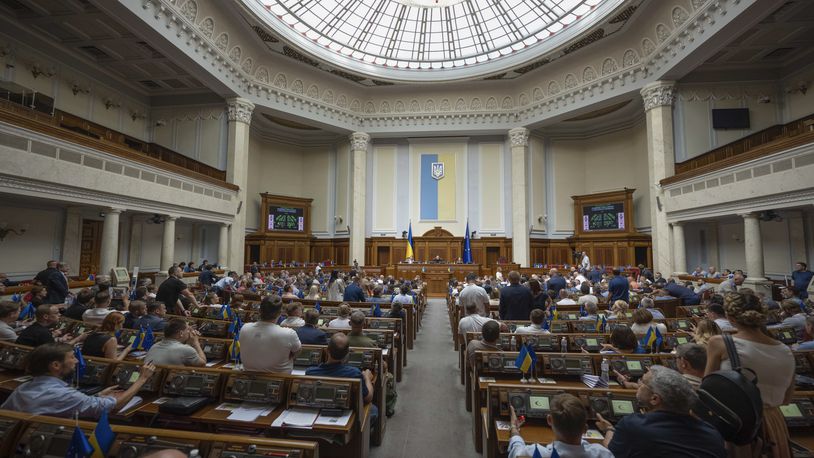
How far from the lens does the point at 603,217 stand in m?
17.6

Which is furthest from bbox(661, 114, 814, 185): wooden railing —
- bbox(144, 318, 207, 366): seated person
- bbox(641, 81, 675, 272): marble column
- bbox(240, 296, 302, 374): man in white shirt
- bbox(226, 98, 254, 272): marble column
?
bbox(226, 98, 254, 272): marble column

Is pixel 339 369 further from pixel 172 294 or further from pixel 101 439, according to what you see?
pixel 172 294

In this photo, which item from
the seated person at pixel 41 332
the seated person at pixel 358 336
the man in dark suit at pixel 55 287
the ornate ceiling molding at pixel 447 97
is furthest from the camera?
the ornate ceiling molding at pixel 447 97

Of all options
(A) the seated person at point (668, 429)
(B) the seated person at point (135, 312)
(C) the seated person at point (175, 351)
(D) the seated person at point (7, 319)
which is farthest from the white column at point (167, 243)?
(A) the seated person at point (668, 429)

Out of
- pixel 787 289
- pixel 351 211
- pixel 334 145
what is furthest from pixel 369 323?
pixel 334 145

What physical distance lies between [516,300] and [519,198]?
13.4 metres

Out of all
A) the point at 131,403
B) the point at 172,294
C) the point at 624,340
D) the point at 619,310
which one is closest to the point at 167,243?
the point at 172,294

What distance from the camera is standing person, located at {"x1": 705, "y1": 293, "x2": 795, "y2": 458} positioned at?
2.13 m

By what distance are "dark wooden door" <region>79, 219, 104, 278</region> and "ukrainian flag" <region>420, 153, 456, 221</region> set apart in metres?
13.5

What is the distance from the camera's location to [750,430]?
6.07 feet

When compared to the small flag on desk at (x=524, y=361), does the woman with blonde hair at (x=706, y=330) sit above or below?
above

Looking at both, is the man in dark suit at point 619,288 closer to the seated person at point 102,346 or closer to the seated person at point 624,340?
the seated person at point 624,340

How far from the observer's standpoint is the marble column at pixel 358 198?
62.2ft

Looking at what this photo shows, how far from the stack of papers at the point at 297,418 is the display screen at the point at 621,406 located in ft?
6.97
